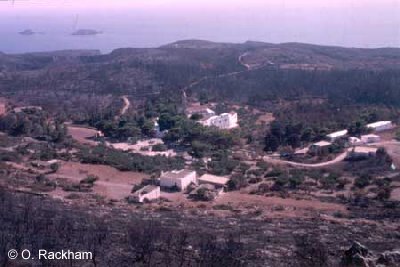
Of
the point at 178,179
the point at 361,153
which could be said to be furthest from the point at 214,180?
the point at 361,153

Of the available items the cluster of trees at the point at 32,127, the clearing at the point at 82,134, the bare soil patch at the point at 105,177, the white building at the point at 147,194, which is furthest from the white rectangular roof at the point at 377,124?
the cluster of trees at the point at 32,127

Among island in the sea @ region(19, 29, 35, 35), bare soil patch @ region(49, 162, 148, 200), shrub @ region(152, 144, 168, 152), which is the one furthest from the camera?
island in the sea @ region(19, 29, 35, 35)

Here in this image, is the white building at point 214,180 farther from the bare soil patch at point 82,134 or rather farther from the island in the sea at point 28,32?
the island in the sea at point 28,32

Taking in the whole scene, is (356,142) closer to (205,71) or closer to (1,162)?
(1,162)

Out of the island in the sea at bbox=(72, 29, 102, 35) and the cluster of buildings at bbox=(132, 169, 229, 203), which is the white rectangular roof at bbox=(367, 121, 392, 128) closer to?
the cluster of buildings at bbox=(132, 169, 229, 203)

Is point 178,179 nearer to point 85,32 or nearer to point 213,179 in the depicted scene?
point 213,179

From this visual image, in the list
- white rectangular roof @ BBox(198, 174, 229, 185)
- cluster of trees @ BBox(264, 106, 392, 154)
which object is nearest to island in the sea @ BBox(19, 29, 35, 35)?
cluster of trees @ BBox(264, 106, 392, 154)

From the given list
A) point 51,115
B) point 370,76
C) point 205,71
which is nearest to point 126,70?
point 205,71
